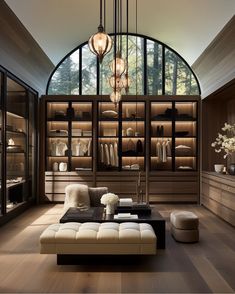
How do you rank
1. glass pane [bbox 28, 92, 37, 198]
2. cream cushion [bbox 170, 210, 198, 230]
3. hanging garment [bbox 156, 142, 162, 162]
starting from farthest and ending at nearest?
hanging garment [bbox 156, 142, 162, 162], glass pane [bbox 28, 92, 37, 198], cream cushion [bbox 170, 210, 198, 230]

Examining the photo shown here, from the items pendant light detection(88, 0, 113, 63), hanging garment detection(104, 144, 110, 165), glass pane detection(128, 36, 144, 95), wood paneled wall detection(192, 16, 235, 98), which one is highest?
glass pane detection(128, 36, 144, 95)

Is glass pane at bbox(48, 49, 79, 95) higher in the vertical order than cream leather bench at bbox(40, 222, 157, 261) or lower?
higher

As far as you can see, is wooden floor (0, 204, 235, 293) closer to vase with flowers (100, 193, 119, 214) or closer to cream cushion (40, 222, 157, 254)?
cream cushion (40, 222, 157, 254)

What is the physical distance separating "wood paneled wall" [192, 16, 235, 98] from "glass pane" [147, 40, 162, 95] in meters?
0.97

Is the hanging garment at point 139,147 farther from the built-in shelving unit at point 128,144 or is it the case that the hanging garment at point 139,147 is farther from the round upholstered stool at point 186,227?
the round upholstered stool at point 186,227

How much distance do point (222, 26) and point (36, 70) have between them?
4.12m

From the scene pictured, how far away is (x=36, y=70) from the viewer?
25.3 feet

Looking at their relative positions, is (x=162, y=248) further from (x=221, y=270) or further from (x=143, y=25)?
(x=143, y=25)

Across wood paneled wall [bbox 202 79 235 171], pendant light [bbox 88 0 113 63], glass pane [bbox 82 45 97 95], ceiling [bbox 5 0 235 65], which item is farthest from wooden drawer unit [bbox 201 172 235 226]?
glass pane [bbox 82 45 97 95]

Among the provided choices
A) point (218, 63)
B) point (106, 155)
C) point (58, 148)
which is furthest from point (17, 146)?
point (218, 63)

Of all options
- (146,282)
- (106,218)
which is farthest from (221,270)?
(106,218)

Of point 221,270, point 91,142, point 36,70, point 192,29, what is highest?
point 192,29

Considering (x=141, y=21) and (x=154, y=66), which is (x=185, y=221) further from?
(x=154, y=66)

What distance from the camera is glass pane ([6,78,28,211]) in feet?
20.9
